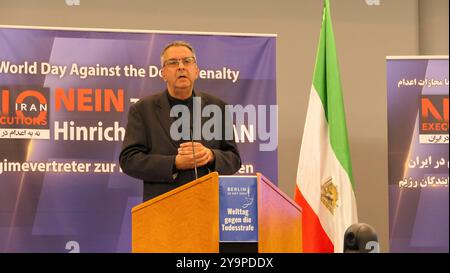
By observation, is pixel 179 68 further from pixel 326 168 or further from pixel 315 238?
pixel 315 238

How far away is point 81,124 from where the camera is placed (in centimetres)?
534

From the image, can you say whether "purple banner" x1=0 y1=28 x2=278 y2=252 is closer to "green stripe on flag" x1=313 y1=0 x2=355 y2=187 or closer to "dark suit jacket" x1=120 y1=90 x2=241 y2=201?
"green stripe on flag" x1=313 y1=0 x2=355 y2=187

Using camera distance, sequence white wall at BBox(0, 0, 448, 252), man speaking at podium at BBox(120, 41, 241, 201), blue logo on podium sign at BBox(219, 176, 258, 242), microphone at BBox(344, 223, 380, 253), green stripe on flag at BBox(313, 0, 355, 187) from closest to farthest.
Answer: microphone at BBox(344, 223, 380, 253) → blue logo on podium sign at BBox(219, 176, 258, 242) → man speaking at podium at BBox(120, 41, 241, 201) → green stripe on flag at BBox(313, 0, 355, 187) → white wall at BBox(0, 0, 448, 252)

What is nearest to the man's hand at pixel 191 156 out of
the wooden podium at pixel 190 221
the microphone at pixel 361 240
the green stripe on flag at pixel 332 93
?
the wooden podium at pixel 190 221

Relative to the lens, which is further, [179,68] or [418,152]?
[418,152]

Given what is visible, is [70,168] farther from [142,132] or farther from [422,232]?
[422,232]

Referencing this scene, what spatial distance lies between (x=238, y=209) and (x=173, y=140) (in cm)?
145

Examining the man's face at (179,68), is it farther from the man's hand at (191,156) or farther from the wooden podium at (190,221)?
the wooden podium at (190,221)

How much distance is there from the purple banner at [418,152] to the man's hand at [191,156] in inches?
86.5

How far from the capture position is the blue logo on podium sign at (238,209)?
2.65 metres

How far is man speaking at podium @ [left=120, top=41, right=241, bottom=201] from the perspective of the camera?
374cm

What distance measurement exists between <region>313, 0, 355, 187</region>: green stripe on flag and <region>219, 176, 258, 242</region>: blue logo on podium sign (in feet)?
8.69

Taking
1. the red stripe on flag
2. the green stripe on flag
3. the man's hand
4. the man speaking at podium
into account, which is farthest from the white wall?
the man's hand

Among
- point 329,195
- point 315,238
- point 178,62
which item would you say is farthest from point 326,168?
point 178,62
